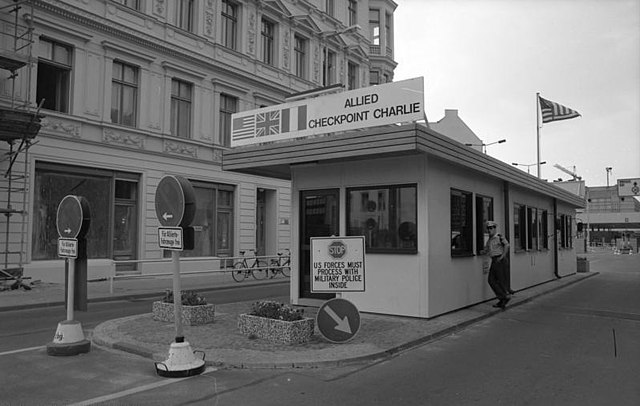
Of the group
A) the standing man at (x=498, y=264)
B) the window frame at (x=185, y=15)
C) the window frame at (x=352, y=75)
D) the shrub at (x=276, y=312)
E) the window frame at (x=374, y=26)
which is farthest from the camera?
the window frame at (x=374, y=26)

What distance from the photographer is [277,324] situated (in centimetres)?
795

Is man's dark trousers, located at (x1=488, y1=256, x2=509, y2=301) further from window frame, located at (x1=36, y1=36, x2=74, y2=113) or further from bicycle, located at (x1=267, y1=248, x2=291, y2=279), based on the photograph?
window frame, located at (x1=36, y1=36, x2=74, y2=113)

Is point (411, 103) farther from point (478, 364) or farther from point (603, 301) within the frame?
point (603, 301)

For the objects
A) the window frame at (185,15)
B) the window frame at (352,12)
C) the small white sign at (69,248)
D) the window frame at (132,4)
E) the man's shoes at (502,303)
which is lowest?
the man's shoes at (502,303)

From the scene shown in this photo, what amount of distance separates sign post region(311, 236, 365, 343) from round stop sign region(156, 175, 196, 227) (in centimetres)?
251

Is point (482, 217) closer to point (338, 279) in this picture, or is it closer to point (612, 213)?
point (338, 279)

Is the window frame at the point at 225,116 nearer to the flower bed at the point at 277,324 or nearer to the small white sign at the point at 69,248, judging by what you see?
the flower bed at the point at 277,324

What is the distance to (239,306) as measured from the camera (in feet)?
39.4

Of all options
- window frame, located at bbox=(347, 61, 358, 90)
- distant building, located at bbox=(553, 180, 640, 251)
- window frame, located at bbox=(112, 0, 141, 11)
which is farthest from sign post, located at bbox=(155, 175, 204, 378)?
distant building, located at bbox=(553, 180, 640, 251)

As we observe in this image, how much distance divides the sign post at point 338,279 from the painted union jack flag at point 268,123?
3.42 m

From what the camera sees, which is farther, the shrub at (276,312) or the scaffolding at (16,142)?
the scaffolding at (16,142)

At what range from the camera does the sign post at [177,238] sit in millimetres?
6344

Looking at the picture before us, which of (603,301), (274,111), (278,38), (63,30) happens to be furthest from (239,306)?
(278,38)

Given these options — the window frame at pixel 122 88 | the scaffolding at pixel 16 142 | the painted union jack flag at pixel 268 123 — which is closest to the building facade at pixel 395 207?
the painted union jack flag at pixel 268 123
